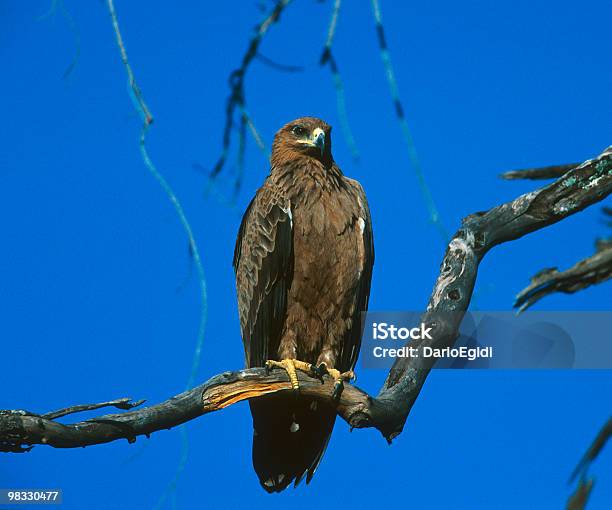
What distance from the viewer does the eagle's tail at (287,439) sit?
4.13 m

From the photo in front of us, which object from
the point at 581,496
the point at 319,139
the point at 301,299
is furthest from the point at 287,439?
the point at 581,496

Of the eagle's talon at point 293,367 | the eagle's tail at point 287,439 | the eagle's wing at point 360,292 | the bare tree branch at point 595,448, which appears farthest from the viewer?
the eagle's wing at point 360,292

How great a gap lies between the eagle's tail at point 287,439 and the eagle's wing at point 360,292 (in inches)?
11.9

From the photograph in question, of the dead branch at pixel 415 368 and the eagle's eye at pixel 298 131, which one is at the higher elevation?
the eagle's eye at pixel 298 131

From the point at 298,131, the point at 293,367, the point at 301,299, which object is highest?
the point at 298,131

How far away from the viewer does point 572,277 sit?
11.0ft

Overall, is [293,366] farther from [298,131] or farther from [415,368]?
[298,131]

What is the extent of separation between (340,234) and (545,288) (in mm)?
1123

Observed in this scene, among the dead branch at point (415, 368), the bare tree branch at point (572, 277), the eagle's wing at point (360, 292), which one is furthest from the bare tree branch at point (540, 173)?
the eagle's wing at point (360, 292)

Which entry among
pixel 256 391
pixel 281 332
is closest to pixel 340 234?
pixel 281 332

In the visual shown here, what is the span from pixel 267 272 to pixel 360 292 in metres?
0.48

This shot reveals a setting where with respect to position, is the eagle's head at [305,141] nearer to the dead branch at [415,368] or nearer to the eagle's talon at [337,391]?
the dead branch at [415,368]

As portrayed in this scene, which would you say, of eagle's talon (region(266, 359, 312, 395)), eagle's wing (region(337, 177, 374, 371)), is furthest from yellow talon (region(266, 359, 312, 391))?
eagle's wing (region(337, 177, 374, 371))

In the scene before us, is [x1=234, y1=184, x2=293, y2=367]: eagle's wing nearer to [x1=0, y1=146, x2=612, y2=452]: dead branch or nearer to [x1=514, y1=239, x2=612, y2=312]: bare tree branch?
[x1=0, y1=146, x2=612, y2=452]: dead branch
